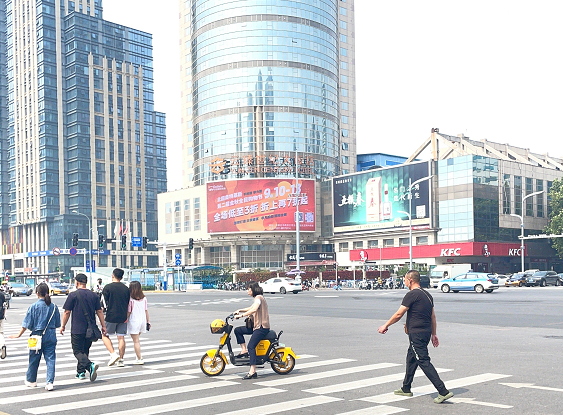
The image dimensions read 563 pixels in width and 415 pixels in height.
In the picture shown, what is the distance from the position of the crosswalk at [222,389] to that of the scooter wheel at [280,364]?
4.8 inches

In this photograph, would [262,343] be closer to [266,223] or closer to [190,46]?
[266,223]

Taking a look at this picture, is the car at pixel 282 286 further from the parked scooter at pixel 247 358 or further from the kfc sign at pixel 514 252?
the parked scooter at pixel 247 358

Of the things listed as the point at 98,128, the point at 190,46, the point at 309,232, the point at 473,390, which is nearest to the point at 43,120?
the point at 98,128

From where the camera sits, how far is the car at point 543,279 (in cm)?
6362

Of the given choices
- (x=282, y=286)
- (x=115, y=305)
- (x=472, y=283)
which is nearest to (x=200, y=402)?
(x=115, y=305)

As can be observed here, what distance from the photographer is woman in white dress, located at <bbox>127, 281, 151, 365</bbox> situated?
41.9 feet

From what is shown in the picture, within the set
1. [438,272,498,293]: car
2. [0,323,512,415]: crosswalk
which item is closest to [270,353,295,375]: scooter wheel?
[0,323,512,415]: crosswalk

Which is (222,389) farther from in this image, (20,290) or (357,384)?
(20,290)

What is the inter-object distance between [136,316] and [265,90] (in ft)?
300

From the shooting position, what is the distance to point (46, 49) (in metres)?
133

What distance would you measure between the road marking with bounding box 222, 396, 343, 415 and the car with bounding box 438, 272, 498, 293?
131 feet

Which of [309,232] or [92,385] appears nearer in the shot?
[92,385]

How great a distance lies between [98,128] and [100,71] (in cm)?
1214

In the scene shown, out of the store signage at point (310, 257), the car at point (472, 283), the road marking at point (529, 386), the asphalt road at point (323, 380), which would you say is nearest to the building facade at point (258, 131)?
the store signage at point (310, 257)
